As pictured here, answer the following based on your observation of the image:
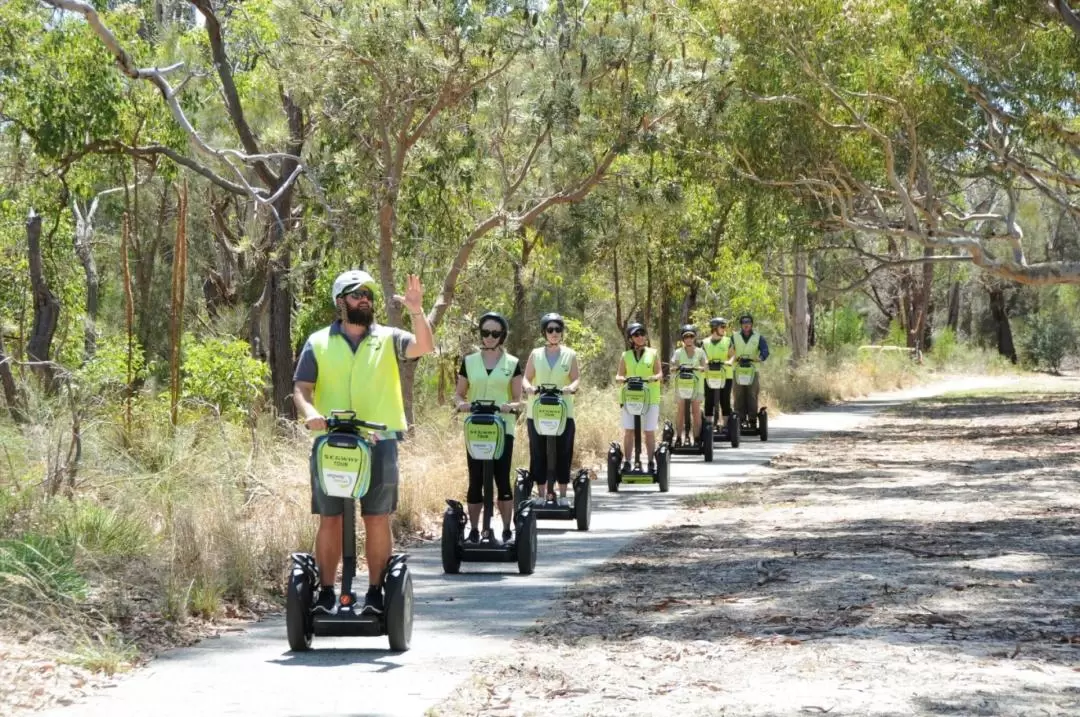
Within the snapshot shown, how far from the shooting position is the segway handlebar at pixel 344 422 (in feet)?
27.7

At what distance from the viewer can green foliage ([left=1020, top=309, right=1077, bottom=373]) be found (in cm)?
7575

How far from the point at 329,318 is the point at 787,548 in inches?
769

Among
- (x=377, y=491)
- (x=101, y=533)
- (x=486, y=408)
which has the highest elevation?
(x=486, y=408)

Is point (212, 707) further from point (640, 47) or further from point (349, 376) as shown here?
point (640, 47)

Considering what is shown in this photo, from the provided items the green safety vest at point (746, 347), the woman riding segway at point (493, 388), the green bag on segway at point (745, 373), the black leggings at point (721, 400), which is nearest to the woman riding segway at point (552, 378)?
the woman riding segway at point (493, 388)

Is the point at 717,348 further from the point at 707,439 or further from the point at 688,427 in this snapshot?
the point at 707,439

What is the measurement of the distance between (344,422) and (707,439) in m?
15.1

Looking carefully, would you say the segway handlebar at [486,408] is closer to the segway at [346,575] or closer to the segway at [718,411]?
the segway at [346,575]

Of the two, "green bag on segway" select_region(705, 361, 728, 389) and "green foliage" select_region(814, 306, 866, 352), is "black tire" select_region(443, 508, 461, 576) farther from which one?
"green foliage" select_region(814, 306, 866, 352)

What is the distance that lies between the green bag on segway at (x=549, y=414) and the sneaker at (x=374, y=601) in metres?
5.62

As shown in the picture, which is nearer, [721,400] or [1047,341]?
[721,400]

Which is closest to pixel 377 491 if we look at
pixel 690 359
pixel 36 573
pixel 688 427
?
pixel 36 573

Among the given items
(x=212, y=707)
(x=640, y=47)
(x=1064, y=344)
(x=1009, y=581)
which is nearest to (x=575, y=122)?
(x=640, y=47)

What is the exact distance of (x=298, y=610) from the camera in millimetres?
8484
